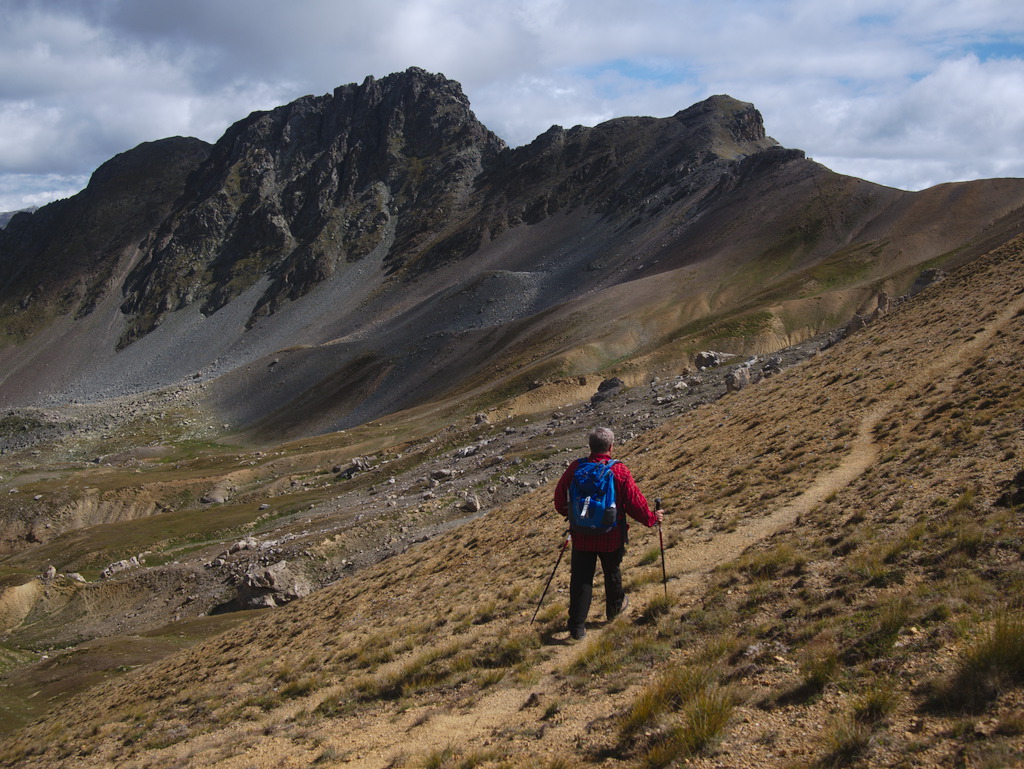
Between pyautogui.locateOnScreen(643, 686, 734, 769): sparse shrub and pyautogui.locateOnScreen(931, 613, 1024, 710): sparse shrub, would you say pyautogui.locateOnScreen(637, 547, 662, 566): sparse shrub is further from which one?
pyautogui.locateOnScreen(931, 613, 1024, 710): sparse shrub

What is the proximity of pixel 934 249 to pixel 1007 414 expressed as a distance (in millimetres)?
67496

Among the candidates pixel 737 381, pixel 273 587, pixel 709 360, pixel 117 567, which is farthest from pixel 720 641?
pixel 117 567

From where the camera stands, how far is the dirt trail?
27.0 feet

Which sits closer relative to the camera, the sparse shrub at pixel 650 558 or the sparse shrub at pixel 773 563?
the sparse shrub at pixel 773 563

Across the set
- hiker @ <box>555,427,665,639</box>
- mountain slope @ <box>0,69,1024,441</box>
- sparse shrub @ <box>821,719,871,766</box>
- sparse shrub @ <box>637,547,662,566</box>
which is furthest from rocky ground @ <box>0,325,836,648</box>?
sparse shrub @ <box>821,719,871,766</box>

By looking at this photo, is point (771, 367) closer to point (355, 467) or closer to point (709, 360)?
point (709, 360)

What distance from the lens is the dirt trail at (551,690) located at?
8234 mm

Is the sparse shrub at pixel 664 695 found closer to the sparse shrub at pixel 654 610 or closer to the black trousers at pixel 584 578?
the sparse shrub at pixel 654 610

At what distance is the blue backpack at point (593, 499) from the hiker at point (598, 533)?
45mm

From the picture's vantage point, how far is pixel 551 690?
8.87m

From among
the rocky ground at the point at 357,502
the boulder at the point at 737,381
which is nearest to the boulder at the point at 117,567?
the rocky ground at the point at 357,502

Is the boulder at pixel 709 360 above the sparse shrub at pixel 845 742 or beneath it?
above

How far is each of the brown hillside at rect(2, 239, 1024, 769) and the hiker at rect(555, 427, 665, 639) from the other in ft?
1.93

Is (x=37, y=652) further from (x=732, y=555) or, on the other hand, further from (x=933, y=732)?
(x=933, y=732)
